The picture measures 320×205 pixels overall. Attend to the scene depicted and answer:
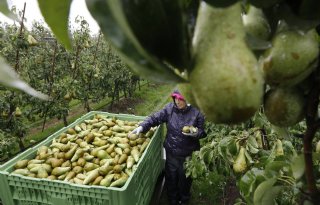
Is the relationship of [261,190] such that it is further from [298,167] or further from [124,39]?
[124,39]

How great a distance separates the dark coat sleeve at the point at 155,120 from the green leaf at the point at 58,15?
327 centimetres

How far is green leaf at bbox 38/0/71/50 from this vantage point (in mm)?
358

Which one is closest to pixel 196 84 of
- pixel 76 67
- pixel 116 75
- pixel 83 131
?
pixel 83 131

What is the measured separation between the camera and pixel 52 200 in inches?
104

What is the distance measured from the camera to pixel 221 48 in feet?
1.14

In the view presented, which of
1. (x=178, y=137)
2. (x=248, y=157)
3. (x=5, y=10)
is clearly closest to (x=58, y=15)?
(x=5, y=10)

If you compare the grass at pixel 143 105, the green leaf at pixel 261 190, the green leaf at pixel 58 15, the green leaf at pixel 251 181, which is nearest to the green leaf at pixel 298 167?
the green leaf at pixel 261 190

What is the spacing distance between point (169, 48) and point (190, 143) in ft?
10.9

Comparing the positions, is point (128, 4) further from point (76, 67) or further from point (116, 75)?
point (116, 75)

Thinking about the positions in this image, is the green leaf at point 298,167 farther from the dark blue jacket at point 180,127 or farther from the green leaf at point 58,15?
the dark blue jacket at point 180,127

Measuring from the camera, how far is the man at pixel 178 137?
11.5ft

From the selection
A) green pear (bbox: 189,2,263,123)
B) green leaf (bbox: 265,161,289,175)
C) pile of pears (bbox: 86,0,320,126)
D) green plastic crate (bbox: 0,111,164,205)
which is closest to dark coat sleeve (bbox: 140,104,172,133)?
green plastic crate (bbox: 0,111,164,205)

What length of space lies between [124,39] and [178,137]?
3298 millimetres

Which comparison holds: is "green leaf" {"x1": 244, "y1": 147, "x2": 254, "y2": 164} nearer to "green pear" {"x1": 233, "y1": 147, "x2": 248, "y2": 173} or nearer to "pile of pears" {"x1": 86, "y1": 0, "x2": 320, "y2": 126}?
"green pear" {"x1": 233, "y1": 147, "x2": 248, "y2": 173}
